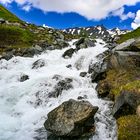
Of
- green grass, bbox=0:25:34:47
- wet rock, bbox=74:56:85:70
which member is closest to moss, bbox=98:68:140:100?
wet rock, bbox=74:56:85:70

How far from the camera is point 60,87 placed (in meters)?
37.0

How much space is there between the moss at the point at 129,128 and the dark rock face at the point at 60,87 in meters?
13.4

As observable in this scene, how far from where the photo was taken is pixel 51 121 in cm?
2555

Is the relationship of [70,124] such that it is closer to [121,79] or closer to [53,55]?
[121,79]

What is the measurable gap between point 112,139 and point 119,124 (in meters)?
1.49

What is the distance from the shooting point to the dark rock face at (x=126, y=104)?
24.3 meters

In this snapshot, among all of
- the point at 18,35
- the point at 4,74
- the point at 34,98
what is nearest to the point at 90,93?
the point at 34,98

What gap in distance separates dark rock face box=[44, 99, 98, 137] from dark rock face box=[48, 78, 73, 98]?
30.8ft

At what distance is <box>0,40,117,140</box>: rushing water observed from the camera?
86.9ft

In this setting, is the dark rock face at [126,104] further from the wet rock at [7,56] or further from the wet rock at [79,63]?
the wet rock at [7,56]

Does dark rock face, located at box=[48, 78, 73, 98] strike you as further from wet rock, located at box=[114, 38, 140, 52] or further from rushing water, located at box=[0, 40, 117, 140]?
wet rock, located at box=[114, 38, 140, 52]

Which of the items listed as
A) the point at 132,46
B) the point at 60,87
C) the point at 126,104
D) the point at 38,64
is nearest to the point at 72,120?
the point at 126,104

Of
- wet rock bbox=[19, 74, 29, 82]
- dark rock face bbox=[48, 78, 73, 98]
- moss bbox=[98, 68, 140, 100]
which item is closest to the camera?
moss bbox=[98, 68, 140, 100]

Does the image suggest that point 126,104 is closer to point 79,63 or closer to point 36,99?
point 36,99
